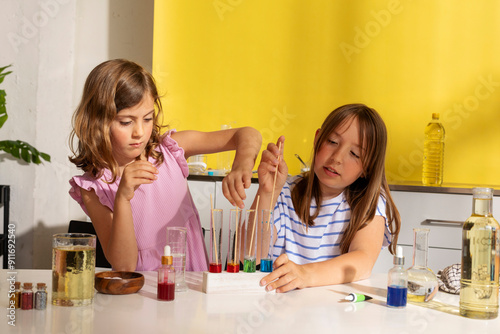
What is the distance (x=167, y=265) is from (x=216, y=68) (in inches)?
94.7

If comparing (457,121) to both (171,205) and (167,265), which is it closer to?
(171,205)

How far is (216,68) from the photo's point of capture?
3.48 meters

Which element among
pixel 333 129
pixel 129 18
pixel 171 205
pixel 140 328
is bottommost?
pixel 140 328

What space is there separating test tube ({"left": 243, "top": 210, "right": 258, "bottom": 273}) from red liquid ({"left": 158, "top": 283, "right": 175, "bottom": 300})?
7.3 inches

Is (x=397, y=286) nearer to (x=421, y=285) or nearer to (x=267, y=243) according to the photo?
(x=421, y=285)

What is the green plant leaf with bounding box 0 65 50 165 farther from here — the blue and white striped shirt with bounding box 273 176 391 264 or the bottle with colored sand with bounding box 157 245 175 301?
the bottle with colored sand with bounding box 157 245 175 301

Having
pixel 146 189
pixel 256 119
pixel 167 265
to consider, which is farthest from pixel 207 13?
pixel 167 265

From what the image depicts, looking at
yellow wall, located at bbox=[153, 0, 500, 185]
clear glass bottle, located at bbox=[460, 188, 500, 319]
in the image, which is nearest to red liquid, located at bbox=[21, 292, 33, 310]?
clear glass bottle, located at bbox=[460, 188, 500, 319]

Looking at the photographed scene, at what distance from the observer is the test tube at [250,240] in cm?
131

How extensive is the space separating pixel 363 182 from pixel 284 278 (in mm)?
644

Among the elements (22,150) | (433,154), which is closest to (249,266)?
(433,154)

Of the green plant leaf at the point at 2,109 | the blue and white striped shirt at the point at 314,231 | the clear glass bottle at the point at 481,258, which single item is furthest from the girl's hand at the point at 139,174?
the green plant leaf at the point at 2,109

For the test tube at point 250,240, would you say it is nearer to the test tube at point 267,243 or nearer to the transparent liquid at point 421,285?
the test tube at point 267,243

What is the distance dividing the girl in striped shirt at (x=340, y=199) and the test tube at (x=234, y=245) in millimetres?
339
